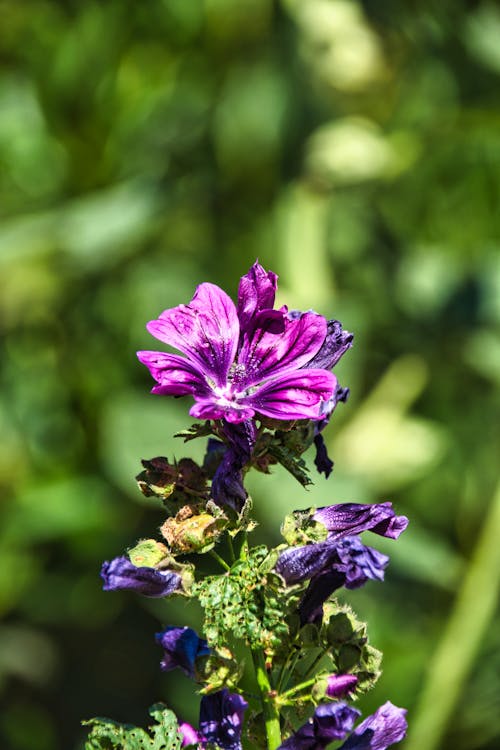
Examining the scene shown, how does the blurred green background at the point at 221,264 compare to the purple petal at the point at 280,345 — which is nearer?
the purple petal at the point at 280,345

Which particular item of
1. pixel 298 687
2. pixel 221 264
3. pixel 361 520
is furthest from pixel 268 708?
pixel 221 264

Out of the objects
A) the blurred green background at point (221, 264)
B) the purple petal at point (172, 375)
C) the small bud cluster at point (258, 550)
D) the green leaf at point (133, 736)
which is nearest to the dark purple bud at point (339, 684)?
the small bud cluster at point (258, 550)

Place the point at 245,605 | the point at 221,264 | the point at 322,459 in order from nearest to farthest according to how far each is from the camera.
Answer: the point at 245,605 → the point at 322,459 → the point at 221,264

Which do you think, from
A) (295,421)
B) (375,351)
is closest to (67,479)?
(375,351)

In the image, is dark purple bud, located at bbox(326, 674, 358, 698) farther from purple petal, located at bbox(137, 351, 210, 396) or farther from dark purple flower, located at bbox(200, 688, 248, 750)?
purple petal, located at bbox(137, 351, 210, 396)

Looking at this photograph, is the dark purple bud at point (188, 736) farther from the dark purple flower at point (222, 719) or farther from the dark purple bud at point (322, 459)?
the dark purple bud at point (322, 459)

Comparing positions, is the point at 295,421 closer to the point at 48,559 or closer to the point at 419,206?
the point at 48,559

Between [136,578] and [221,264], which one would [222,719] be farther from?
[221,264]
